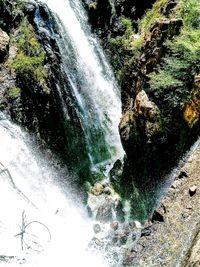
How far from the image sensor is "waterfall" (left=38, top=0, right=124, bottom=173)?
14.7m

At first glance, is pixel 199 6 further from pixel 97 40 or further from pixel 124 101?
pixel 97 40

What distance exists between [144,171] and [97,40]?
642 cm

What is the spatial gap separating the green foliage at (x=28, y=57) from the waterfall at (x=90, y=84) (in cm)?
132

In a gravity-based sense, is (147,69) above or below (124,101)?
above

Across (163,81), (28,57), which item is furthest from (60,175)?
(163,81)

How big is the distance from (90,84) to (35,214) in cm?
632

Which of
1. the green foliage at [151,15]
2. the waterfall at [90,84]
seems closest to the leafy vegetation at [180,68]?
the green foliage at [151,15]

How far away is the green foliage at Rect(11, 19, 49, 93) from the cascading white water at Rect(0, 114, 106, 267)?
5.32ft

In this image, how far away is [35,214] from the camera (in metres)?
10.3

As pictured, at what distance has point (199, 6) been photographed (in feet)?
37.7

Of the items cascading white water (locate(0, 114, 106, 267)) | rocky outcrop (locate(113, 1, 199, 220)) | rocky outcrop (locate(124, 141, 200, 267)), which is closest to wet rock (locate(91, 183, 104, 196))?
cascading white water (locate(0, 114, 106, 267))

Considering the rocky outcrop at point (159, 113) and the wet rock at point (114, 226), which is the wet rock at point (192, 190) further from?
the wet rock at point (114, 226)

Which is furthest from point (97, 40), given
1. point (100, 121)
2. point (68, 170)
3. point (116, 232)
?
point (116, 232)

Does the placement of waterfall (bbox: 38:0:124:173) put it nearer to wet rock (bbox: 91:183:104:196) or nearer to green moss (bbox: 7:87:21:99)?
wet rock (bbox: 91:183:104:196)
